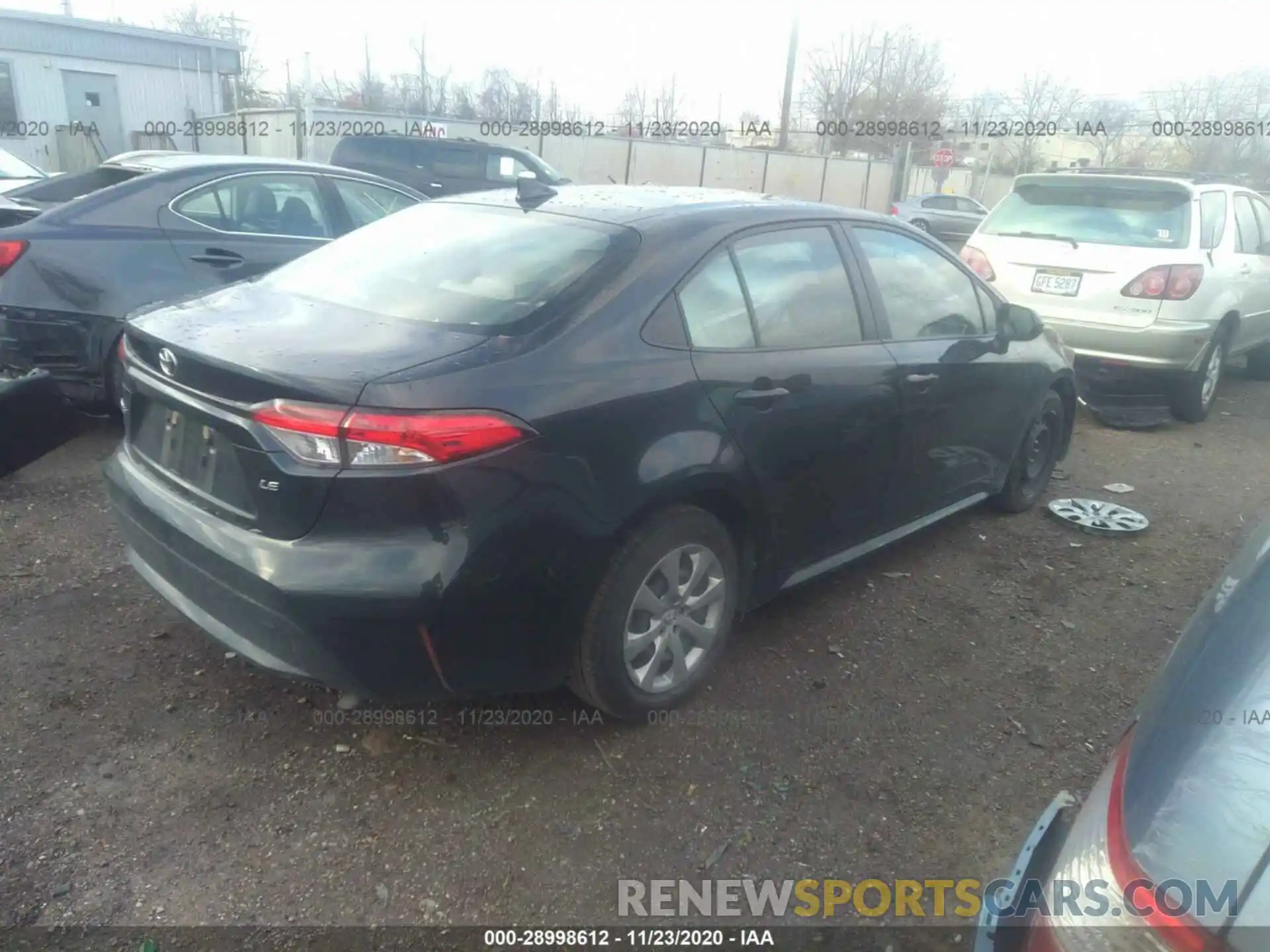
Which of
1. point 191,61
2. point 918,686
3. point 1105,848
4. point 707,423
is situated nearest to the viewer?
point 1105,848

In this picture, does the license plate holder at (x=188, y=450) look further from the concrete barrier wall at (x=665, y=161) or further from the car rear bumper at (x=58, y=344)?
the concrete barrier wall at (x=665, y=161)

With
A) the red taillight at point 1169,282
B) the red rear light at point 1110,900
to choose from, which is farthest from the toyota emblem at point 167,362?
the red taillight at point 1169,282

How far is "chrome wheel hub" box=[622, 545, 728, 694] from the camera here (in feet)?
9.48

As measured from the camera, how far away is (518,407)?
2424 mm

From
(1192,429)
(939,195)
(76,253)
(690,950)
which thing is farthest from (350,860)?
(939,195)

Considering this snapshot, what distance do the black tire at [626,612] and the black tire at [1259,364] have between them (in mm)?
7929

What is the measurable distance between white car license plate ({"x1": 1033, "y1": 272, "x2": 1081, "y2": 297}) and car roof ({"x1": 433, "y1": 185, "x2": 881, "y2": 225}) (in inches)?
139

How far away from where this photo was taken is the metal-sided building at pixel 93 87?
925 inches

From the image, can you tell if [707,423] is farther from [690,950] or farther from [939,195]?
[939,195]

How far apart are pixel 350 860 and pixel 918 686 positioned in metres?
1.99

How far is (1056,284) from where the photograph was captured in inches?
269

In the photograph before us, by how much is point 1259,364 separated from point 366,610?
9332 mm
